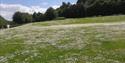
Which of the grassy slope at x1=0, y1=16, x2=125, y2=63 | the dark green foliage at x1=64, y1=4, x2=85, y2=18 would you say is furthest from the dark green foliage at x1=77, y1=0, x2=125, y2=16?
the grassy slope at x1=0, y1=16, x2=125, y2=63

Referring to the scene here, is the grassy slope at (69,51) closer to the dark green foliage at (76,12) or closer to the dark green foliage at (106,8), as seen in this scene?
the dark green foliage at (106,8)

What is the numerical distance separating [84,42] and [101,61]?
1207 centimetres

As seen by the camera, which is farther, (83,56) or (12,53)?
(12,53)

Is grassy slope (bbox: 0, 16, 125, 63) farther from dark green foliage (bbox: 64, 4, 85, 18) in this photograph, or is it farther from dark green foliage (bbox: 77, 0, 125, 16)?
dark green foliage (bbox: 64, 4, 85, 18)

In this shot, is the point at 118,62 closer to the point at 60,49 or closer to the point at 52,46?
the point at 60,49

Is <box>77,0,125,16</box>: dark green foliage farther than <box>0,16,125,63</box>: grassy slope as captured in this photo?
Yes

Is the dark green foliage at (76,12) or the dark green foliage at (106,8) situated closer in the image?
the dark green foliage at (106,8)

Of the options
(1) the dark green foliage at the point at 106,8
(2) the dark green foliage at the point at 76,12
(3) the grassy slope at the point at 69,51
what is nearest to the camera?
(3) the grassy slope at the point at 69,51

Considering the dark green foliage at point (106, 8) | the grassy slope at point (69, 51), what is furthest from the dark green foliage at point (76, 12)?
the grassy slope at point (69, 51)

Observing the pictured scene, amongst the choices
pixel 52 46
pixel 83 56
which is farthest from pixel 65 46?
pixel 83 56

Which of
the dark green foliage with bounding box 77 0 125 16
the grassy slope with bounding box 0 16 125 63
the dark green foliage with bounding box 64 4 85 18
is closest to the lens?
the grassy slope with bounding box 0 16 125 63

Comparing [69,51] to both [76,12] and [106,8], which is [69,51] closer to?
[106,8]

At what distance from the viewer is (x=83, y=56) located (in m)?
36.4

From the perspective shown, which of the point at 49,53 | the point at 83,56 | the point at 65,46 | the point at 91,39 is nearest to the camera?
the point at 83,56
